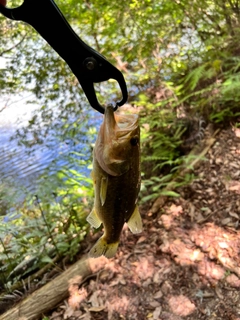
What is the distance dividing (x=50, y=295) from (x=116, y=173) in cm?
227

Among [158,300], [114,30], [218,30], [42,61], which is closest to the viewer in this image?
[158,300]

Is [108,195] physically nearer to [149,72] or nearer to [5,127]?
[5,127]

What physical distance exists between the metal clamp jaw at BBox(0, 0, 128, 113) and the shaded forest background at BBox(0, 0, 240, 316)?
2674 mm

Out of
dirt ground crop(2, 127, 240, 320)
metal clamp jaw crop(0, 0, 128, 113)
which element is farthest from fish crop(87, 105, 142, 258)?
dirt ground crop(2, 127, 240, 320)

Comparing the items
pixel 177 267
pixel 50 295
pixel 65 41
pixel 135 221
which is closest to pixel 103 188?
pixel 135 221

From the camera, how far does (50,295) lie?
10.4 ft

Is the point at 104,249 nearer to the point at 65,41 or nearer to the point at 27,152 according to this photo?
the point at 65,41

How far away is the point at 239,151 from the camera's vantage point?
427 centimetres

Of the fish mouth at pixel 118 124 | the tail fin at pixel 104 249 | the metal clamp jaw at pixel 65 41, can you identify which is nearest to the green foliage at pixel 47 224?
the tail fin at pixel 104 249

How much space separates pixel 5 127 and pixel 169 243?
2.81 metres

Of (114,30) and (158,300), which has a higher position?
(114,30)

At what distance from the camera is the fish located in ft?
4.43

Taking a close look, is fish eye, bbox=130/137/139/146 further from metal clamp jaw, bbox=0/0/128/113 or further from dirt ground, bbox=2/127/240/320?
dirt ground, bbox=2/127/240/320

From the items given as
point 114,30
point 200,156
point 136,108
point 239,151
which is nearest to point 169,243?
point 200,156
